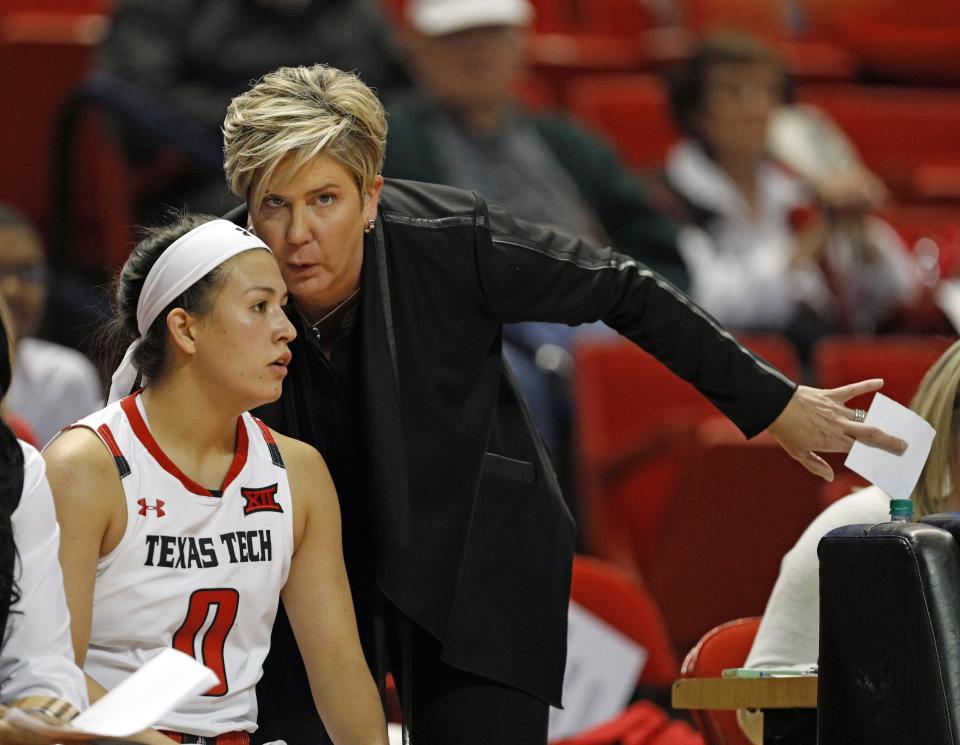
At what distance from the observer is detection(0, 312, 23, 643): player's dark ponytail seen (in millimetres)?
1967

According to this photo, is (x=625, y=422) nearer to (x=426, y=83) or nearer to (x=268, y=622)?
(x=426, y=83)

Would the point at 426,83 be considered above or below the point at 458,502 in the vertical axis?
above

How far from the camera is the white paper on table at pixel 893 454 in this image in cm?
251

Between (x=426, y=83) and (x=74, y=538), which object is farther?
(x=426, y=83)

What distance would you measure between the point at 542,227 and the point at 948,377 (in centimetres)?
70

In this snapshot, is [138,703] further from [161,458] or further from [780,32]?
[780,32]

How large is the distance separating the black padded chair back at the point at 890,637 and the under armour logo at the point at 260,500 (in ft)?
2.59

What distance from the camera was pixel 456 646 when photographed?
257 cm

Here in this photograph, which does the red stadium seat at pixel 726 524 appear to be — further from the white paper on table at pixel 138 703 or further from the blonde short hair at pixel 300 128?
the white paper on table at pixel 138 703

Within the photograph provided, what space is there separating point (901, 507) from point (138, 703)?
3.89ft

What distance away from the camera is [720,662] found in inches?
109

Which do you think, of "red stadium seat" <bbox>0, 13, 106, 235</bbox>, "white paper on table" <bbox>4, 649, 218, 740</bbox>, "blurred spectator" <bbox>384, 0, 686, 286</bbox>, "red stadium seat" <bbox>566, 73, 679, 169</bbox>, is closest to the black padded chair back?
"white paper on table" <bbox>4, 649, 218, 740</bbox>

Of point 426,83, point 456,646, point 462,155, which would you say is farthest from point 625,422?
point 456,646

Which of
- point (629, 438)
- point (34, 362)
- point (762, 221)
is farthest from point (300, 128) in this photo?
point (762, 221)
